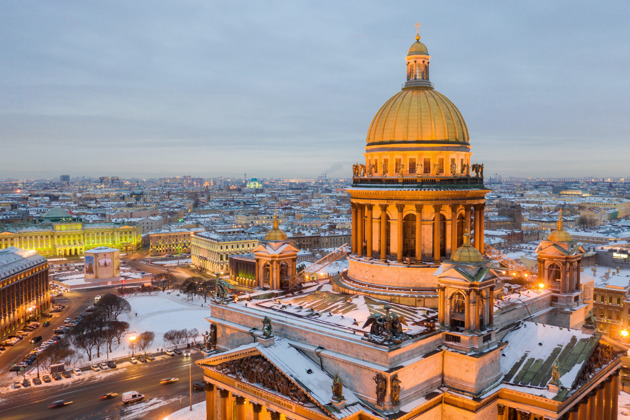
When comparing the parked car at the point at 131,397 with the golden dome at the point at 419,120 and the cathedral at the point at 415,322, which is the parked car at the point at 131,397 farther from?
the golden dome at the point at 419,120

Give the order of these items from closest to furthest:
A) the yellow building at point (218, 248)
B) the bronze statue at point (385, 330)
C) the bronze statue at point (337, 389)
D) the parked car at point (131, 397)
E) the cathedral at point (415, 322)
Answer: the bronze statue at point (337, 389) < the bronze statue at point (385, 330) < the cathedral at point (415, 322) < the parked car at point (131, 397) < the yellow building at point (218, 248)

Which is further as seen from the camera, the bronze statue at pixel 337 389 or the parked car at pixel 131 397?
the parked car at pixel 131 397

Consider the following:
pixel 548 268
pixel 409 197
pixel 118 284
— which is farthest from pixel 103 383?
pixel 118 284

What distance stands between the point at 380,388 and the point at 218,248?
398 feet

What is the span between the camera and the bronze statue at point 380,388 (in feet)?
94.0

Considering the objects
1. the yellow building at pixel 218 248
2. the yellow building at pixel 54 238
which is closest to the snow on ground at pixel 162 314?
the yellow building at pixel 218 248

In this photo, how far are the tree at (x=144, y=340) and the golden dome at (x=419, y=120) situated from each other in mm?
50851

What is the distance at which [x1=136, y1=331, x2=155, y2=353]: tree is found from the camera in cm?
7481

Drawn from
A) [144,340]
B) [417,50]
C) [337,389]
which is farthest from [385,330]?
[144,340]

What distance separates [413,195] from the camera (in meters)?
39.7

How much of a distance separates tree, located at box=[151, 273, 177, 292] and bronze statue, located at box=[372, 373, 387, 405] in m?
100

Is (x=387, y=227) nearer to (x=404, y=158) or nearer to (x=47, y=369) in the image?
(x=404, y=158)

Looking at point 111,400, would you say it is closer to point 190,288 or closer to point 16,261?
point 190,288

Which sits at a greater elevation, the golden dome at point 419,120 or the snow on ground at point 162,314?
the golden dome at point 419,120
